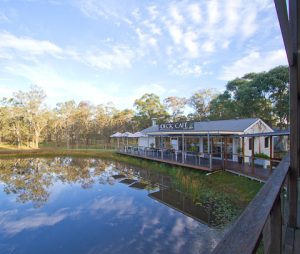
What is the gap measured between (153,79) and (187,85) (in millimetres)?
7890

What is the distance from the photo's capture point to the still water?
18.8ft

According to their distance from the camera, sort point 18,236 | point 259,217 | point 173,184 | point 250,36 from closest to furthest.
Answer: point 259,217, point 18,236, point 173,184, point 250,36

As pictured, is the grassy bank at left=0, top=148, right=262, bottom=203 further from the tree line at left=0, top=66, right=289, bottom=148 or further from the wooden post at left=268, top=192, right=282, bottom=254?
the tree line at left=0, top=66, right=289, bottom=148

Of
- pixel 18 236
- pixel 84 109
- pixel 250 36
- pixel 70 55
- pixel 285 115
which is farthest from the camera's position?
pixel 84 109

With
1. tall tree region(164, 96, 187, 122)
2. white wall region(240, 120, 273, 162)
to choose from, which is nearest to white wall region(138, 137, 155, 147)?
white wall region(240, 120, 273, 162)

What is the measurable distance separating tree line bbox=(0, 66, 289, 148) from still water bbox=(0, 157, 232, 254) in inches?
578

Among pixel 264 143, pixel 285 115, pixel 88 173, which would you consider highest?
pixel 285 115

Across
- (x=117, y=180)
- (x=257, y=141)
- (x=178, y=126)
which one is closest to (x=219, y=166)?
(x=257, y=141)

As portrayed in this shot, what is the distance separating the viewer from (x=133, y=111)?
3972 cm

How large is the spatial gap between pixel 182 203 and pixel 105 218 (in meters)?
3.23

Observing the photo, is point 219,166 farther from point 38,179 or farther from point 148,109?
point 148,109

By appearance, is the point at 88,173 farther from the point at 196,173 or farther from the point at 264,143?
the point at 264,143

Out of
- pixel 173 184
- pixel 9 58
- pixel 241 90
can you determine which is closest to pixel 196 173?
pixel 173 184

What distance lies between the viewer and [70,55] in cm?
2148
